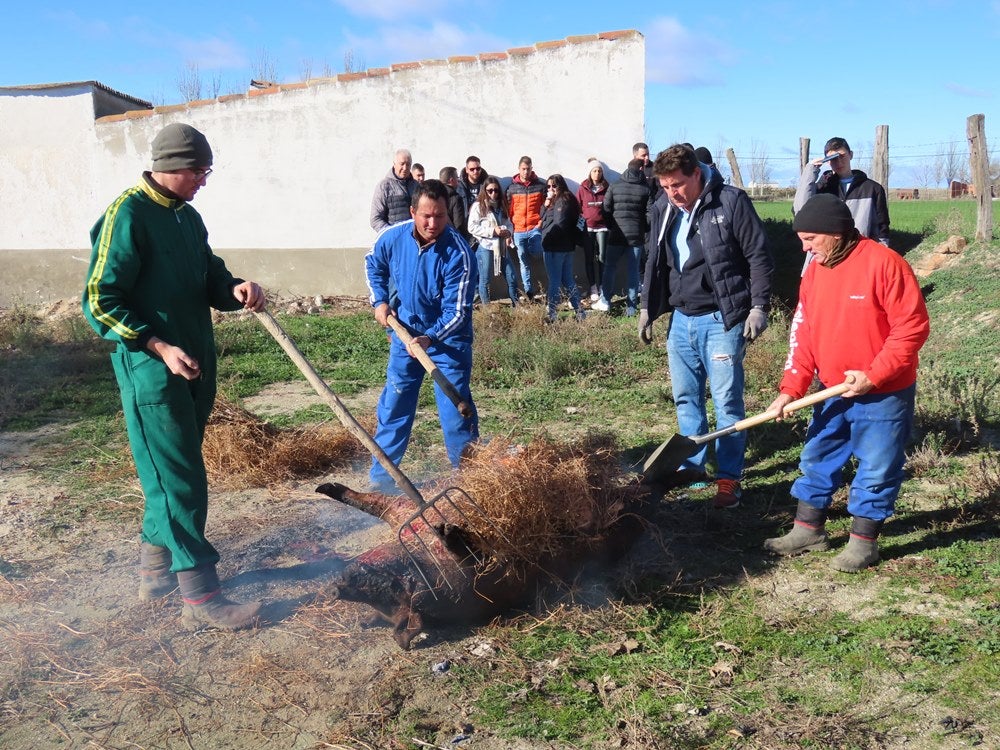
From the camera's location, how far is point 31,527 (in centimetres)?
513

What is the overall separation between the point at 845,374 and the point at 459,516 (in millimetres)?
1924

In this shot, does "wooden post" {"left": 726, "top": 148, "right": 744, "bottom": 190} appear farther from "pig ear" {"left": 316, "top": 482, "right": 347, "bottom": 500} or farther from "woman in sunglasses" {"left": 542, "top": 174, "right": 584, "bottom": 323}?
"pig ear" {"left": 316, "top": 482, "right": 347, "bottom": 500}

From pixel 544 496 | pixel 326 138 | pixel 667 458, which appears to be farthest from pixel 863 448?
pixel 326 138

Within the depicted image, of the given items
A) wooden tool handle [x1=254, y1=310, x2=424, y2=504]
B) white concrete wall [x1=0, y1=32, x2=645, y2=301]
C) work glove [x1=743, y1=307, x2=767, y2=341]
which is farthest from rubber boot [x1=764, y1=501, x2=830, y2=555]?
white concrete wall [x1=0, y1=32, x2=645, y2=301]

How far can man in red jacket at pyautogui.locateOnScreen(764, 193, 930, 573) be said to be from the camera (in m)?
3.85

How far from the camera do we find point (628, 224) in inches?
442

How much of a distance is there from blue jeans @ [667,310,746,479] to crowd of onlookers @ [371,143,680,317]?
5858 millimetres

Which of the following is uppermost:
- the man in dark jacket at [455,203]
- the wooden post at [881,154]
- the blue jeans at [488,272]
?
the wooden post at [881,154]

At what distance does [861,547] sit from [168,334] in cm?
343

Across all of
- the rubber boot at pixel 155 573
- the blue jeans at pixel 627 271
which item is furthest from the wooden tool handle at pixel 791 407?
the blue jeans at pixel 627 271

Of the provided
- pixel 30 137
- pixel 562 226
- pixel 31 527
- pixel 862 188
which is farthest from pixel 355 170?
pixel 31 527

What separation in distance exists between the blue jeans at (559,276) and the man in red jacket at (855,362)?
6985 millimetres

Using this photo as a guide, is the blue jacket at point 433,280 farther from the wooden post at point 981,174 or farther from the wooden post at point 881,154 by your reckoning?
the wooden post at point 881,154

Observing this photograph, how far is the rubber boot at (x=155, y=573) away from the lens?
161 inches
